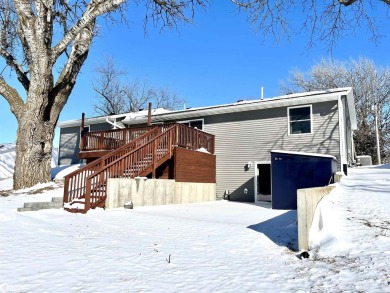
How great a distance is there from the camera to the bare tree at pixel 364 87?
28.4m

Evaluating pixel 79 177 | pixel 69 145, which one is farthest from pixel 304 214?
pixel 69 145

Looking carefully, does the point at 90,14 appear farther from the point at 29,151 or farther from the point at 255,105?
the point at 255,105


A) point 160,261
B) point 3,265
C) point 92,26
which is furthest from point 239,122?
point 3,265

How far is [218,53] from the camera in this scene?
22.6m

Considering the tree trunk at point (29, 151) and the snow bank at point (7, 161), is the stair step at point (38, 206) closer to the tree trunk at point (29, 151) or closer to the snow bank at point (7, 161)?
the tree trunk at point (29, 151)

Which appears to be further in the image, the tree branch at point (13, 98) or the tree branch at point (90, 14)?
the tree branch at point (13, 98)

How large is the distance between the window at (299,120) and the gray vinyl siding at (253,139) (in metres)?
0.18

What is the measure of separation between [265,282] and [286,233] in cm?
226

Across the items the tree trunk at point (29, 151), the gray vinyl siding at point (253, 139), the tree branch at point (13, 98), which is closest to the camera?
the tree trunk at point (29, 151)

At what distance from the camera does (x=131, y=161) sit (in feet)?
30.6

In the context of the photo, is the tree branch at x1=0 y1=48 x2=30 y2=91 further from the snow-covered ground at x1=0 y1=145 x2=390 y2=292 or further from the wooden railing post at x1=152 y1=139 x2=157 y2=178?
the snow-covered ground at x1=0 y1=145 x2=390 y2=292

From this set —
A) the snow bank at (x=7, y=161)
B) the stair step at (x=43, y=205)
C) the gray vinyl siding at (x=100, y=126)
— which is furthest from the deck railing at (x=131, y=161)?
the snow bank at (x=7, y=161)

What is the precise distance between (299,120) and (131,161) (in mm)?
7407

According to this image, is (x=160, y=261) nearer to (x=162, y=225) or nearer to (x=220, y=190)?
(x=162, y=225)
